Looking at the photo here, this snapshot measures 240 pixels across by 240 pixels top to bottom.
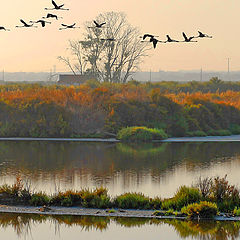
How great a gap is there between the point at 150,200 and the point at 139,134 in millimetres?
20928

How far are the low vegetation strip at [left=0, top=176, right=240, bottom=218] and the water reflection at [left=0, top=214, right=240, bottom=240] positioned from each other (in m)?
0.66

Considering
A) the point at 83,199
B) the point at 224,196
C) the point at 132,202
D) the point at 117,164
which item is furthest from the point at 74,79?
the point at 224,196

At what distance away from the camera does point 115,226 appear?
1422 cm

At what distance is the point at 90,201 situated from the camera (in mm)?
15852

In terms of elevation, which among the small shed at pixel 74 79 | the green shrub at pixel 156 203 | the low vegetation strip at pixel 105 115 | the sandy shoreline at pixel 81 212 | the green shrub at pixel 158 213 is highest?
the small shed at pixel 74 79

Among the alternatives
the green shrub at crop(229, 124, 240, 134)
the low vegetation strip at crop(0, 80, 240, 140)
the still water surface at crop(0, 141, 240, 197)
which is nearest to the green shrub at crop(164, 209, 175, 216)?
the still water surface at crop(0, 141, 240, 197)

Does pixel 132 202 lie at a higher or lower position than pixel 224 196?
lower

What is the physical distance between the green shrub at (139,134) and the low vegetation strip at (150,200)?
790 inches

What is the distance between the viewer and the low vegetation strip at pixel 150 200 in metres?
15.2

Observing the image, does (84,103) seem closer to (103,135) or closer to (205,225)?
(103,135)

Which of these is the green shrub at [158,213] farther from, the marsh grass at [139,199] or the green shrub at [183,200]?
the green shrub at [183,200]

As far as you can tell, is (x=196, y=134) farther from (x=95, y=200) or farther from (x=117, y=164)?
(x=95, y=200)

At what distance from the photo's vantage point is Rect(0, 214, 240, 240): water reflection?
13477 mm

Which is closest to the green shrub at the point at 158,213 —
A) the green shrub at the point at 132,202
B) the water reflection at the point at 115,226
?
the water reflection at the point at 115,226
